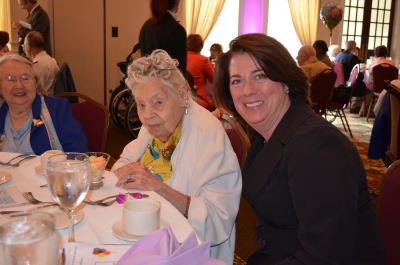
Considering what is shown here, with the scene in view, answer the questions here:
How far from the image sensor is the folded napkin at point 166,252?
2.47 ft

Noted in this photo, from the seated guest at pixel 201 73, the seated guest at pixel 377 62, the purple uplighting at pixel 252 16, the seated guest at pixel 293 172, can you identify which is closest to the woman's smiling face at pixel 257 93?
the seated guest at pixel 293 172

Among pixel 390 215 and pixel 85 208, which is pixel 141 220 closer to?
pixel 85 208

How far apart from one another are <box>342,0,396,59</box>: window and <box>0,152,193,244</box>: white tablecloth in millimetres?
9584

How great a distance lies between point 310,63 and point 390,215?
5211 millimetres

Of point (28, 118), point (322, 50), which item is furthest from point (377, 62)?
point (28, 118)

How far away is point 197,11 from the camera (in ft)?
29.1

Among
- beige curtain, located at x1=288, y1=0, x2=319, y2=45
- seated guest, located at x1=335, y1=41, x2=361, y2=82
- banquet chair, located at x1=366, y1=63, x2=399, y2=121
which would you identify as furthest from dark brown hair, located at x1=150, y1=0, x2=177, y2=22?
beige curtain, located at x1=288, y1=0, x2=319, y2=45

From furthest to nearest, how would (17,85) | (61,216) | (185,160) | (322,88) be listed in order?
1. (322,88)
2. (17,85)
3. (185,160)
4. (61,216)

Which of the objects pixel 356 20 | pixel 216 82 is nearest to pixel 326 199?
pixel 216 82

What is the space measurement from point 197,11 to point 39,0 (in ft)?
10.1

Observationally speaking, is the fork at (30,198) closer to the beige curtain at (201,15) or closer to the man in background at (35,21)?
the man in background at (35,21)

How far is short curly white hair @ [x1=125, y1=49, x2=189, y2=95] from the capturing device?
170 centimetres

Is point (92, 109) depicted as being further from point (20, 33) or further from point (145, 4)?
point (145, 4)

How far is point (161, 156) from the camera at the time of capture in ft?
6.00
